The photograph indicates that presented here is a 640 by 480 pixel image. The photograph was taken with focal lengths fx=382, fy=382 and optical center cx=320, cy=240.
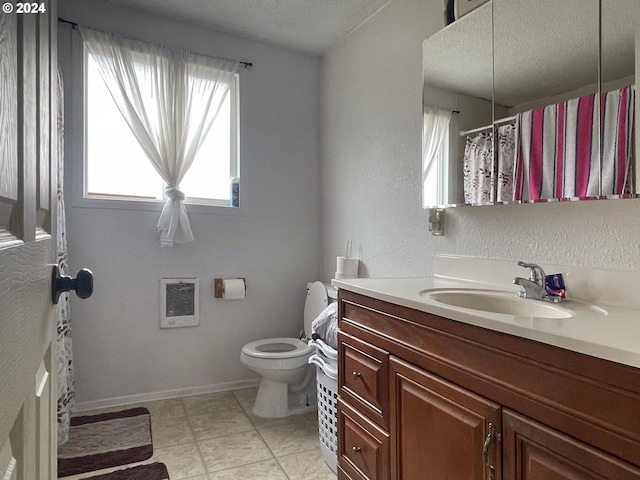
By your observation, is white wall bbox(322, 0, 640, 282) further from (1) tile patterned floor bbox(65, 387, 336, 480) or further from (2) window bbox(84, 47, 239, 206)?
(1) tile patterned floor bbox(65, 387, 336, 480)

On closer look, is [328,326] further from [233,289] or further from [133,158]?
[133,158]

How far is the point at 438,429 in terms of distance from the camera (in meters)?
1.06

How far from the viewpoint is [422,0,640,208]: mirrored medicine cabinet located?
1.18 meters

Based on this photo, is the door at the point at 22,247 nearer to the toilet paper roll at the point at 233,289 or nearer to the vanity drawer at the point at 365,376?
the vanity drawer at the point at 365,376

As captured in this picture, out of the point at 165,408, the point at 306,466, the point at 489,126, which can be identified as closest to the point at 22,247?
the point at 489,126

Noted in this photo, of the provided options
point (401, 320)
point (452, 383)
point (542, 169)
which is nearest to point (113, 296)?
point (401, 320)

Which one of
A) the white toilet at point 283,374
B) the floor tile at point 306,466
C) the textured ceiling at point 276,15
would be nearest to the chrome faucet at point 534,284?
the floor tile at point 306,466

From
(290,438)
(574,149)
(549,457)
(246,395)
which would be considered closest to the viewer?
(549,457)

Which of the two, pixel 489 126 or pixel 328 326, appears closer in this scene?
pixel 489 126

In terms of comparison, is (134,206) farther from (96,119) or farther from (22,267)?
(22,267)

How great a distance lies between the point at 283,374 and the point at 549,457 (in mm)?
1668

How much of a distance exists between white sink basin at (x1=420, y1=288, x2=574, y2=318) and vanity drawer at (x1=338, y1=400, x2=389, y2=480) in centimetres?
52

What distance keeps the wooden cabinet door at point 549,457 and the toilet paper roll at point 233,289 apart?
2063 mm

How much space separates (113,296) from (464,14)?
98.3 inches
